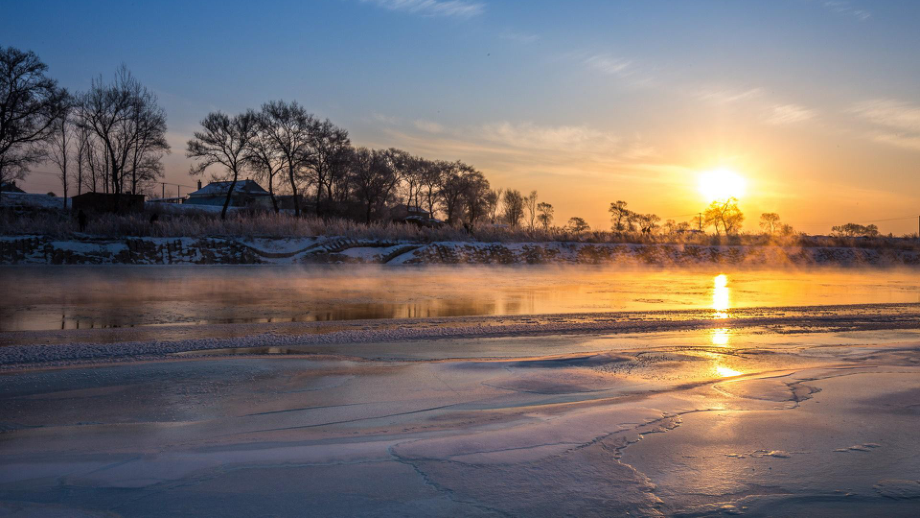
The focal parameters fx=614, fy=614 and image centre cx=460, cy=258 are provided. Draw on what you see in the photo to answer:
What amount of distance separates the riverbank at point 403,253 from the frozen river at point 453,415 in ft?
41.5

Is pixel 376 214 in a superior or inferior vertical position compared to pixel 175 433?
superior

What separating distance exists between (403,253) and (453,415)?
20.6 metres

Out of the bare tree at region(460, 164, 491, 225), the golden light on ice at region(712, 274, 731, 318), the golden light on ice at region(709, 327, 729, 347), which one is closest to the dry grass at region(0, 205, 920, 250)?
the golden light on ice at region(712, 274, 731, 318)

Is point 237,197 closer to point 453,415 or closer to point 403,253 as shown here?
point 403,253

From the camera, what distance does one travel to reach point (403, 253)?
24500 millimetres

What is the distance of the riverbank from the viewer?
65.1 feet

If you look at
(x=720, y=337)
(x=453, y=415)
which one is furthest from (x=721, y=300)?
(x=453, y=415)

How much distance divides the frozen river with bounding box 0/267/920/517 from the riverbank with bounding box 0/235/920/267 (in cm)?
1265

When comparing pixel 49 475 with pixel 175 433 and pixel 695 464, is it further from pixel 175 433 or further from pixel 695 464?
pixel 695 464

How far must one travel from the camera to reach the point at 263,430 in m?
3.71

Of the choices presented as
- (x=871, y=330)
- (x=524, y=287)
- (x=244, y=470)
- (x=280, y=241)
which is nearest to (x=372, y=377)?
(x=244, y=470)

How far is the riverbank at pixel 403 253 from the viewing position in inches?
781

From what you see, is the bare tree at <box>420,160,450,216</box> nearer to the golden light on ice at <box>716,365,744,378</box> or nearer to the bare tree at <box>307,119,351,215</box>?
the bare tree at <box>307,119,351,215</box>

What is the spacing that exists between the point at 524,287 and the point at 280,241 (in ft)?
39.7
